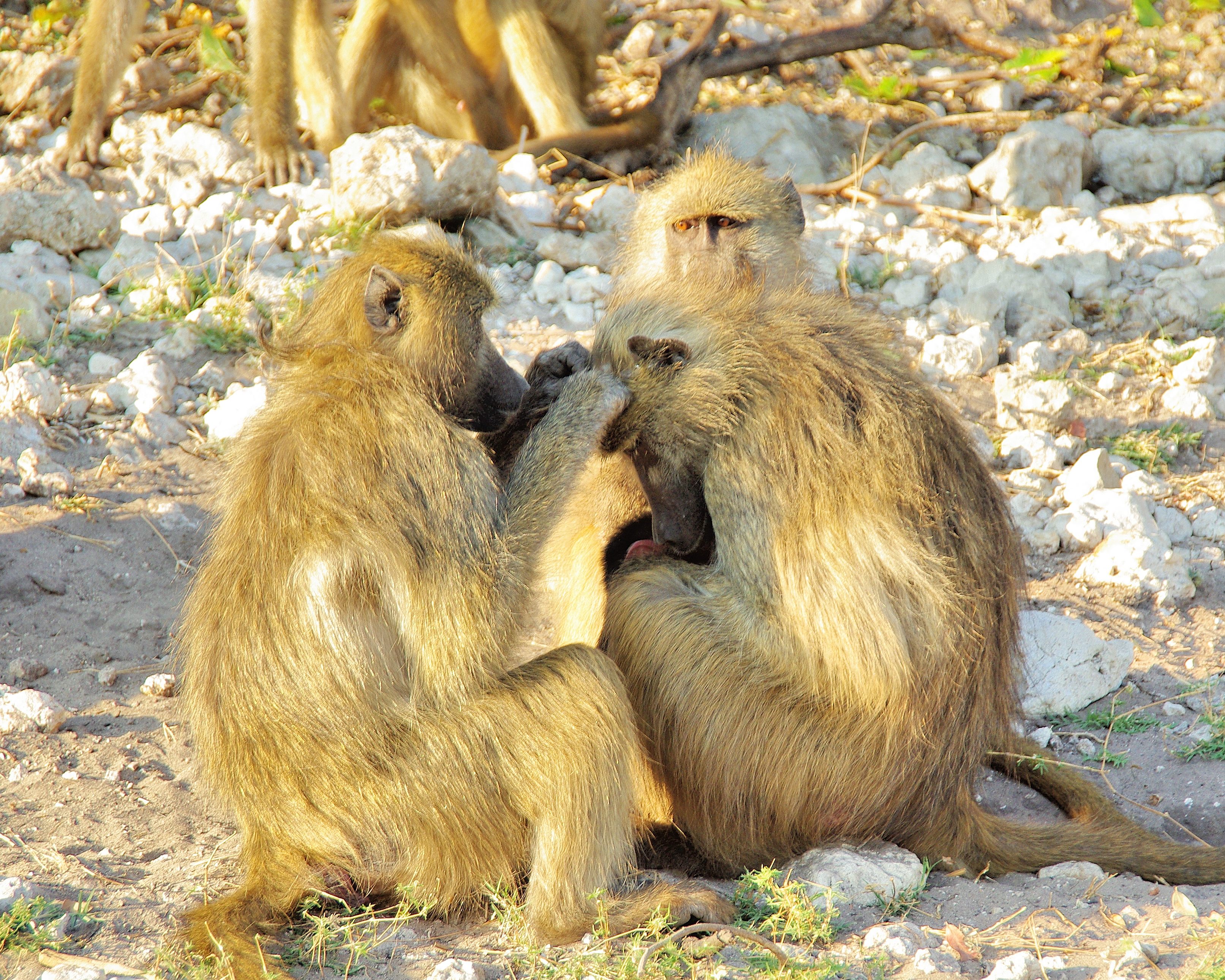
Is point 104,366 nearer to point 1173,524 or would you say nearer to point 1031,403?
point 1031,403

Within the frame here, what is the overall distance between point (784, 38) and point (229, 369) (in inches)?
144

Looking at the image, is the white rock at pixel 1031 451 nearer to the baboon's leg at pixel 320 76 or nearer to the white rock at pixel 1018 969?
the white rock at pixel 1018 969

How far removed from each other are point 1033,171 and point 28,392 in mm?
4252

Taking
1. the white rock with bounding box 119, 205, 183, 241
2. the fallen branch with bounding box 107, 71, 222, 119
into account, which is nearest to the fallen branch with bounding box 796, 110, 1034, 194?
the white rock with bounding box 119, 205, 183, 241

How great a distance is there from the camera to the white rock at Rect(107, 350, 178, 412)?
427cm

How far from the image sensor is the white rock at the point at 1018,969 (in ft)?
7.24

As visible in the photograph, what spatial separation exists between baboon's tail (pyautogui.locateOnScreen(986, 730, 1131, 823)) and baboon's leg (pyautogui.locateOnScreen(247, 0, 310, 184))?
12.1ft

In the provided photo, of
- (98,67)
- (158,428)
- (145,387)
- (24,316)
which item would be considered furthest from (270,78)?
(158,428)

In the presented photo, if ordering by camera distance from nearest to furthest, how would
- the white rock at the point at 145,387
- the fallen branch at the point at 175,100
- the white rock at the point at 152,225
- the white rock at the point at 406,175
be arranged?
1. the white rock at the point at 145,387
2. the white rock at the point at 406,175
3. the white rock at the point at 152,225
4. the fallen branch at the point at 175,100

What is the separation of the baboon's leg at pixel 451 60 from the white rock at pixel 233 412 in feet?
8.52

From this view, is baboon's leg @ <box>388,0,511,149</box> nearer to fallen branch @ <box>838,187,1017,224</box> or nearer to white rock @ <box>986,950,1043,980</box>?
fallen branch @ <box>838,187,1017,224</box>

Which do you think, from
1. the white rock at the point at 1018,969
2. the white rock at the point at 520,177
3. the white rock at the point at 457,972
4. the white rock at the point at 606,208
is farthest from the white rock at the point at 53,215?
the white rock at the point at 1018,969

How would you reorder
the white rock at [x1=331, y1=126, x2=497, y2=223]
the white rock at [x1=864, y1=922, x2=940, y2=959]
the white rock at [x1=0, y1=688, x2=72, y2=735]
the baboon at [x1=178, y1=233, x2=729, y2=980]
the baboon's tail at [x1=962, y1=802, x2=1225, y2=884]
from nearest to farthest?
the white rock at [x1=864, y1=922, x2=940, y2=959] < the baboon at [x1=178, y1=233, x2=729, y2=980] < the baboon's tail at [x1=962, y1=802, x2=1225, y2=884] < the white rock at [x1=0, y1=688, x2=72, y2=735] < the white rock at [x1=331, y1=126, x2=497, y2=223]

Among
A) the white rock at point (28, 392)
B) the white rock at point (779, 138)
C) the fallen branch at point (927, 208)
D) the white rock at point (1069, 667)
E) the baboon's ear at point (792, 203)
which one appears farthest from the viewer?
the white rock at point (779, 138)
